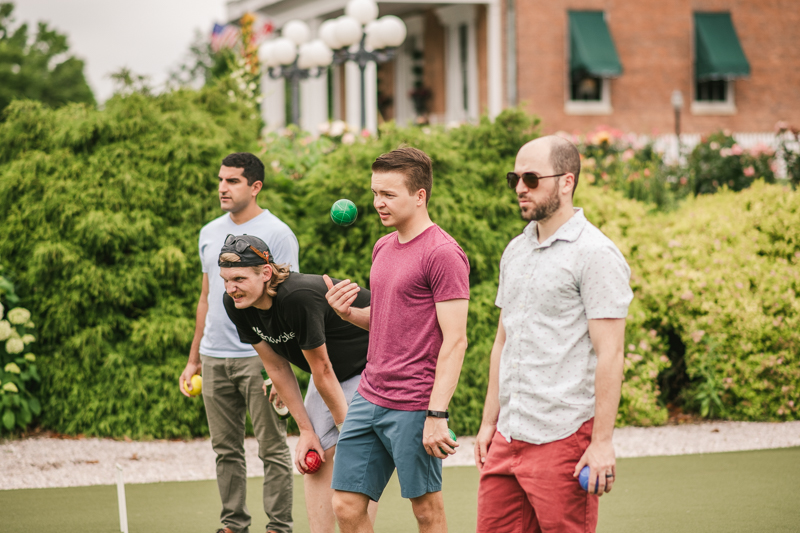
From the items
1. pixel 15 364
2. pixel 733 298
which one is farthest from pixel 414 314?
pixel 733 298

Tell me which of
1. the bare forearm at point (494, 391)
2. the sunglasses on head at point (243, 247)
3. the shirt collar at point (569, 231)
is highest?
the shirt collar at point (569, 231)

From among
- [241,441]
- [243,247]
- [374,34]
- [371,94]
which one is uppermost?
[371,94]

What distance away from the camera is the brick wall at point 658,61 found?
73.3ft

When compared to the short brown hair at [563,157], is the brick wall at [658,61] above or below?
above

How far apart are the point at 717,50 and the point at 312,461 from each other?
72.9 feet

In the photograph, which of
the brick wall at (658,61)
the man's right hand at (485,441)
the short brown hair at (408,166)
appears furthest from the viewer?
the brick wall at (658,61)

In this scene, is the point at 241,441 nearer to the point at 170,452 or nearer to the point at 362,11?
the point at 170,452

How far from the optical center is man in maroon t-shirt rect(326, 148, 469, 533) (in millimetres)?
3371

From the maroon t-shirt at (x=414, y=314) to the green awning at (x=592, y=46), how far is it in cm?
1957

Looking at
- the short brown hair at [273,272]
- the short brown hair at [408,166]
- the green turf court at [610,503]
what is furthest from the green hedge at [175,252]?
the short brown hair at [408,166]

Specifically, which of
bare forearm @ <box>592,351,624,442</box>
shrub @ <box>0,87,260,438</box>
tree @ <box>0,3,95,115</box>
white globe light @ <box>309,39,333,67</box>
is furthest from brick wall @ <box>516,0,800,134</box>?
tree @ <box>0,3,95,115</box>

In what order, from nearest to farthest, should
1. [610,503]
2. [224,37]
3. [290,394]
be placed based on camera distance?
[290,394] < [610,503] < [224,37]

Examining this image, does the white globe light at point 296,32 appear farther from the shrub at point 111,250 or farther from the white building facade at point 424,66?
the shrub at point 111,250

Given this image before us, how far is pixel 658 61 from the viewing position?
23281 millimetres
